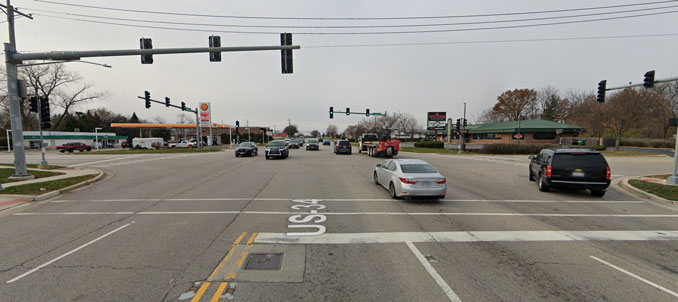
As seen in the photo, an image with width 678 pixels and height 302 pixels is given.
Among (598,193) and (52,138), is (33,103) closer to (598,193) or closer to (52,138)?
(598,193)

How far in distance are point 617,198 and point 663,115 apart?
4541 cm

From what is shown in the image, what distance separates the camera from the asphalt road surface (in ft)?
12.2

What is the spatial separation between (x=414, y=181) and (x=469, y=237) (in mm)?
3006

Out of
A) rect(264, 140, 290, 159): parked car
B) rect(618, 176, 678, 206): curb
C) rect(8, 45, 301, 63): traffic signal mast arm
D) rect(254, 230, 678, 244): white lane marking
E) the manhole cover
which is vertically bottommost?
rect(618, 176, 678, 206): curb

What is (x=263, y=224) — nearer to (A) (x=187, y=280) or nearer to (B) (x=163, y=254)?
(B) (x=163, y=254)

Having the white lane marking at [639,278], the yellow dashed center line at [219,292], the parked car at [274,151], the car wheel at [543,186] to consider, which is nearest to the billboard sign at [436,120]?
the parked car at [274,151]

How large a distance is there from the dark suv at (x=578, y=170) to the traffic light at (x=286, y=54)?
1084 cm

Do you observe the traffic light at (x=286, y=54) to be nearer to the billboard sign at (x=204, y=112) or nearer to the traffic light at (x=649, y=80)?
the traffic light at (x=649, y=80)

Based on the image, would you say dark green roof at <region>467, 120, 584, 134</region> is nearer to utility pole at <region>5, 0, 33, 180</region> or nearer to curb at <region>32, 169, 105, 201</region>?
curb at <region>32, 169, 105, 201</region>

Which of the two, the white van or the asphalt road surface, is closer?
the asphalt road surface

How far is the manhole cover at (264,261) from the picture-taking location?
4.35 meters

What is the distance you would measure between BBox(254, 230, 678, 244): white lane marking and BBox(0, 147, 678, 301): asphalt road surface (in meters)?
0.04

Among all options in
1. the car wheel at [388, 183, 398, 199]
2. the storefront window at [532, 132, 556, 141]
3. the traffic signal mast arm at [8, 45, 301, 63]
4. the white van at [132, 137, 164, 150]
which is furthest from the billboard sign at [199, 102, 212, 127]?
the storefront window at [532, 132, 556, 141]

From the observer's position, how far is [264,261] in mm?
4547
